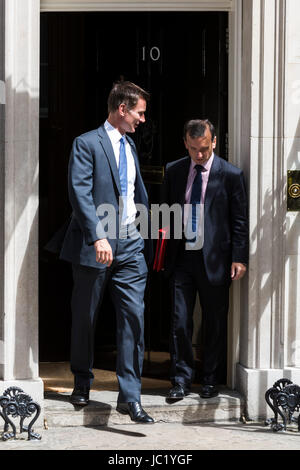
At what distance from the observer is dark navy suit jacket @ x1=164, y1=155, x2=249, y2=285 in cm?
713

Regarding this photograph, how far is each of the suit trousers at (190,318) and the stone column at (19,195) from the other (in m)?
0.91

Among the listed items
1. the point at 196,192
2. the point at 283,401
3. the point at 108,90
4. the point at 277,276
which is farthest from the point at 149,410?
the point at 108,90

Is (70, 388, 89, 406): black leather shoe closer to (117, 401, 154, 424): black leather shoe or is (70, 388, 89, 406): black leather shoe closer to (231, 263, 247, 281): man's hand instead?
(117, 401, 154, 424): black leather shoe

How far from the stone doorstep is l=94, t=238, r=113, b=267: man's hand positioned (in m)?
1.04

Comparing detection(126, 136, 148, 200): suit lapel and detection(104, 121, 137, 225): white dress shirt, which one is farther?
detection(126, 136, 148, 200): suit lapel

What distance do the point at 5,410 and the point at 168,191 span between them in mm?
1768

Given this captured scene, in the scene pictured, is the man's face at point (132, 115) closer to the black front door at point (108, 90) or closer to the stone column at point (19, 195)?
the stone column at point (19, 195)

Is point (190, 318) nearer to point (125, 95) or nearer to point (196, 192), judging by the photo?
point (196, 192)

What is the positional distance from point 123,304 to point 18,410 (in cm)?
90

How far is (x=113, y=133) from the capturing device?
22.9ft

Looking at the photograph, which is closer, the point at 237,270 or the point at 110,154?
the point at 110,154

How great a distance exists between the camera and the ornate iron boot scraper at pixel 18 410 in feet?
22.0

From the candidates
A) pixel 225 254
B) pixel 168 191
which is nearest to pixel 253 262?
pixel 225 254

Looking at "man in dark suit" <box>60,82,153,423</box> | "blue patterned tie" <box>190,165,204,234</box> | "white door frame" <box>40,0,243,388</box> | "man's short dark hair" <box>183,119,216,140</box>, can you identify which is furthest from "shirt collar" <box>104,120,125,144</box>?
"white door frame" <box>40,0,243,388</box>
